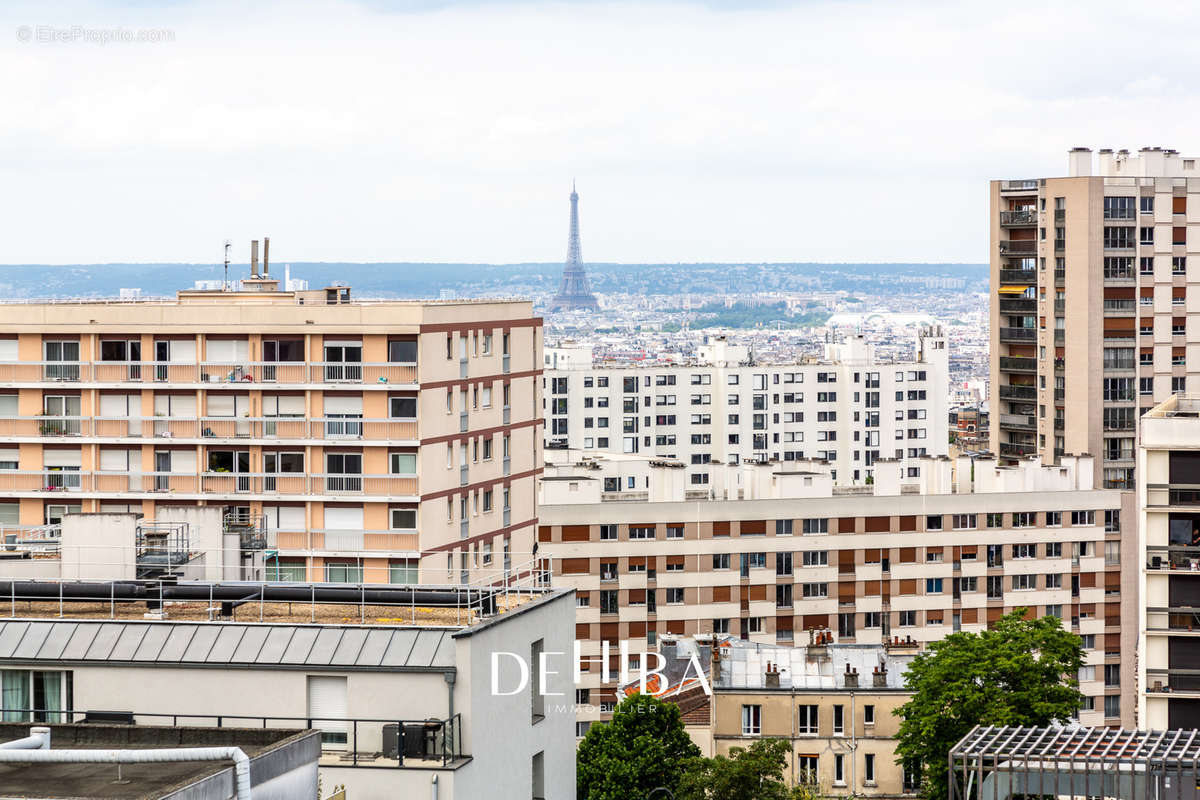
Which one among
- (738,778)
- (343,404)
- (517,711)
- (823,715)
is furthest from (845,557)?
(517,711)

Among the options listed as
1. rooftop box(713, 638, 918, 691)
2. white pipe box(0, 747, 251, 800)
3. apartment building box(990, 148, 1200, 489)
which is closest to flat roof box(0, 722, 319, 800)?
white pipe box(0, 747, 251, 800)

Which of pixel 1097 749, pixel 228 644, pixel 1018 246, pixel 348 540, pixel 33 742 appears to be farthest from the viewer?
pixel 1018 246

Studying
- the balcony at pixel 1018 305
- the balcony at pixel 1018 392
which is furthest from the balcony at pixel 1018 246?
the balcony at pixel 1018 392

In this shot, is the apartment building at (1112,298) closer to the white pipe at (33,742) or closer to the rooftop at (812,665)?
the rooftop at (812,665)

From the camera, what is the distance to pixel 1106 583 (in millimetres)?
101312

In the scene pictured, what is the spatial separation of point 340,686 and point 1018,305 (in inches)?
3534

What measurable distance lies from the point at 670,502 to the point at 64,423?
3211 cm

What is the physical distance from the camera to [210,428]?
74.8 meters

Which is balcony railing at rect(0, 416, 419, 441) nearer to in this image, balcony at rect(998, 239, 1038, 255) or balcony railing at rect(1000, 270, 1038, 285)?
balcony railing at rect(1000, 270, 1038, 285)

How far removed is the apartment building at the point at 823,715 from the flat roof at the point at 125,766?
189 ft

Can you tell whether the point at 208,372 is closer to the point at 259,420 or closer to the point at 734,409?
the point at 259,420

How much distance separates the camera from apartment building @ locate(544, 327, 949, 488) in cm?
18775

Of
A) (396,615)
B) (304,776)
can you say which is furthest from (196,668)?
(304,776)

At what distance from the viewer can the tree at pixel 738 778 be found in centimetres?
6850
